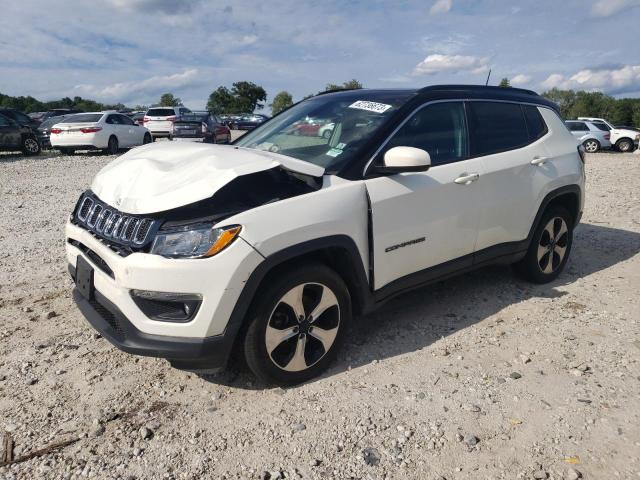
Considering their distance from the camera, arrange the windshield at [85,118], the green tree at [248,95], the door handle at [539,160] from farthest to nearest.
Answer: the green tree at [248,95] < the windshield at [85,118] < the door handle at [539,160]

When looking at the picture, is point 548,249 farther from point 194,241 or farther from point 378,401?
point 194,241

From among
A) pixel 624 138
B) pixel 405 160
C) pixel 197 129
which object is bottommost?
pixel 197 129

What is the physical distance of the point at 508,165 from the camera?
394cm

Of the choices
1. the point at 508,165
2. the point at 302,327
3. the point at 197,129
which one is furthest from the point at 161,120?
the point at 302,327

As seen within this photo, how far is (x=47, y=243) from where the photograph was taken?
578cm

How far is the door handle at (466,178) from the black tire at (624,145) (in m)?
24.9

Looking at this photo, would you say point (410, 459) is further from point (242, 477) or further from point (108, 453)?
point (108, 453)

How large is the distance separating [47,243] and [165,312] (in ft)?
13.0

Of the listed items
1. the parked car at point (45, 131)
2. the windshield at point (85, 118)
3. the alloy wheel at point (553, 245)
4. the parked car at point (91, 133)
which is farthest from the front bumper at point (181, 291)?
the parked car at point (45, 131)

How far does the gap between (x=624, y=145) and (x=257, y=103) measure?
71.7 metres

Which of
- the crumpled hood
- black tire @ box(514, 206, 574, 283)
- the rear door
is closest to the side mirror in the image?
the crumpled hood

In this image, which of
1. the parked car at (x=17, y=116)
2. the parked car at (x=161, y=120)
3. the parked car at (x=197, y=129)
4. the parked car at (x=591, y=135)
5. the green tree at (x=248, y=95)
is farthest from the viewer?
the green tree at (x=248, y=95)

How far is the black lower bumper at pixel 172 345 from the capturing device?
8.41 ft

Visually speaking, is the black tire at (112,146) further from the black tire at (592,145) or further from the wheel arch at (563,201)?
the black tire at (592,145)
